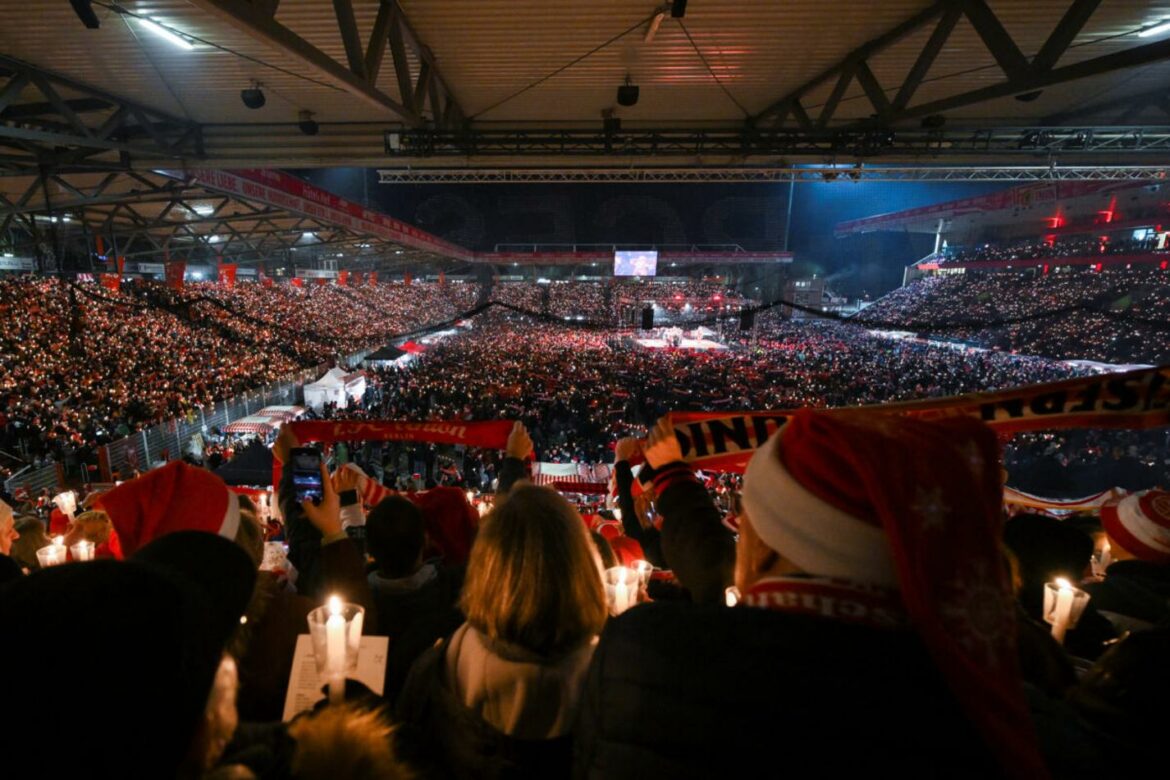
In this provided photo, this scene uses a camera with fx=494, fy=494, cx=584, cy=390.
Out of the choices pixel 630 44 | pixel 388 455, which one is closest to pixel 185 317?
pixel 388 455

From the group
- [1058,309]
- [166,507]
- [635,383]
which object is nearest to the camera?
[166,507]

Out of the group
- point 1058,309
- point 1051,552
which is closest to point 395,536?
point 1051,552

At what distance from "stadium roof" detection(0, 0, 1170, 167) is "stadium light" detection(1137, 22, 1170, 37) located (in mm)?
34

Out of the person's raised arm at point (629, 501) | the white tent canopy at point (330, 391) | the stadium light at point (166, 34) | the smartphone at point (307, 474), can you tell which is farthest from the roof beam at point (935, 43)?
the white tent canopy at point (330, 391)

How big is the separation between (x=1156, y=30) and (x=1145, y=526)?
5.54 meters

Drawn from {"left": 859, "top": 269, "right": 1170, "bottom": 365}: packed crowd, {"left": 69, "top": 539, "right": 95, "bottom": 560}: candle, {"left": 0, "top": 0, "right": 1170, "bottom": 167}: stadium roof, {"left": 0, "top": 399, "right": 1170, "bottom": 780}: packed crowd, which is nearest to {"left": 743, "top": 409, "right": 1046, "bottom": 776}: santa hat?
{"left": 0, "top": 399, "right": 1170, "bottom": 780}: packed crowd

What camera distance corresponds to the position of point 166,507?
5.87 feet

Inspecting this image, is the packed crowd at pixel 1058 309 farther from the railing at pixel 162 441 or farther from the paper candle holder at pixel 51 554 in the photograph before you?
the railing at pixel 162 441

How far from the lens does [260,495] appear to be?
6062 millimetres

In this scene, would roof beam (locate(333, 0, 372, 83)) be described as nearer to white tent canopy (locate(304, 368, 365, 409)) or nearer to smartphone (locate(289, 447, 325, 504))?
smartphone (locate(289, 447, 325, 504))

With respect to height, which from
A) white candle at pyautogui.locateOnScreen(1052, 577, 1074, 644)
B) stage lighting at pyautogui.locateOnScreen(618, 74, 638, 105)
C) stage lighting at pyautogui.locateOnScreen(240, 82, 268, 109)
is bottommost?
white candle at pyautogui.locateOnScreen(1052, 577, 1074, 644)

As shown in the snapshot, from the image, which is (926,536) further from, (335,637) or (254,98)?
(254,98)

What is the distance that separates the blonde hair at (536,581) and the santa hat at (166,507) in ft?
3.68

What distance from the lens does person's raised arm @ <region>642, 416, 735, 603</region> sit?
5.02 ft
